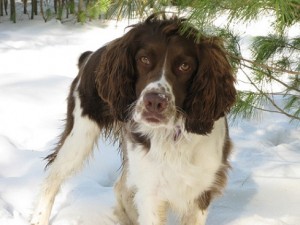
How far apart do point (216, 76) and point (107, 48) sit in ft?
1.96

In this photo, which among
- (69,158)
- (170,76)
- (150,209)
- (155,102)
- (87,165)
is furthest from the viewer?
(87,165)

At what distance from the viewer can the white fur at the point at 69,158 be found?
3.01 metres

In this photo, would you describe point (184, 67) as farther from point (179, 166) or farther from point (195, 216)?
point (195, 216)

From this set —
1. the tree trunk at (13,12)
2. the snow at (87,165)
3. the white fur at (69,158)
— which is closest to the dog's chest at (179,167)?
the white fur at (69,158)

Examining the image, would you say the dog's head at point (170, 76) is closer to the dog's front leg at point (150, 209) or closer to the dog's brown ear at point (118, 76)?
the dog's brown ear at point (118, 76)

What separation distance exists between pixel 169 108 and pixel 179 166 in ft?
1.34

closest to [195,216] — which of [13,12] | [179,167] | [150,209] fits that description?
[150,209]

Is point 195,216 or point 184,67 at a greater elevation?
point 184,67

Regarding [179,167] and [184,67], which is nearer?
[184,67]

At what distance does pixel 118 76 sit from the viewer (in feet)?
8.16

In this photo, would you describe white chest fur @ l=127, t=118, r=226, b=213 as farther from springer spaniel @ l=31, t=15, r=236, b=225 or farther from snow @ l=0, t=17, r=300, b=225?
snow @ l=0, t=17, r=300, b=225

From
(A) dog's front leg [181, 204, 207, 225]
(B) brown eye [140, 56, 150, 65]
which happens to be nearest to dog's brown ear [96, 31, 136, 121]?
(B) brown eye [140, 56, 150, 65]

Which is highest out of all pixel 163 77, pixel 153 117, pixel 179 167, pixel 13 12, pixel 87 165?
pixel 163 77

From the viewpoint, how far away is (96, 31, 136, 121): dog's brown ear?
2.48m
